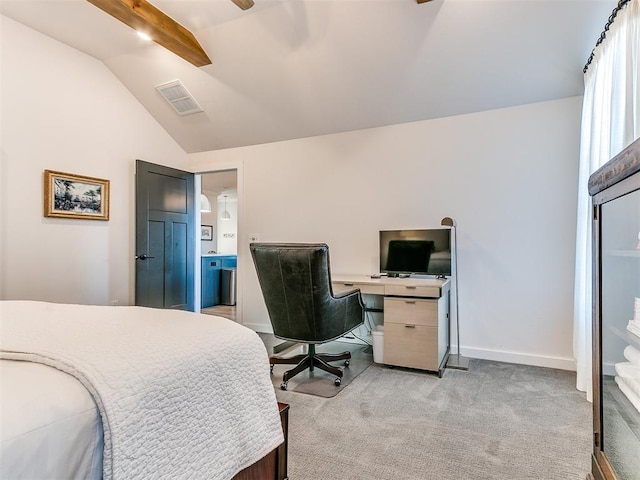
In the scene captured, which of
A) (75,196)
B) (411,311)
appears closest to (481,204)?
(411,311)

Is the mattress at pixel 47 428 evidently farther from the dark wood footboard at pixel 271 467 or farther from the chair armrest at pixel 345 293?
the chair armrest at pixel 345 293

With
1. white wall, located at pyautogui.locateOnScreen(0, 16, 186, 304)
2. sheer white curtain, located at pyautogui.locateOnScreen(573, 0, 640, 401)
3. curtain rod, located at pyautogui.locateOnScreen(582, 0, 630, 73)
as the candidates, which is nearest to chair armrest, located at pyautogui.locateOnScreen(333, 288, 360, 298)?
sheer white curtain, located at pyautogui.locateOnScreen(573, 0, 640, 401)

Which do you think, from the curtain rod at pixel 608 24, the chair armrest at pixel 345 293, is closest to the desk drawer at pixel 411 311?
the chair armrest at pixel 345 293

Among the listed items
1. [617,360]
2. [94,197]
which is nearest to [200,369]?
[617,360]

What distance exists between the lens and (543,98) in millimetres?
3084

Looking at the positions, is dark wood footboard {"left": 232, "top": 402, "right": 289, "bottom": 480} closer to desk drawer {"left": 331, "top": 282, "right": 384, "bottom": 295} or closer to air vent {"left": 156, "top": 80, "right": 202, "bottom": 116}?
desk drawer {"left": 331, "top": 282, "right": 384, "bottom": 295}

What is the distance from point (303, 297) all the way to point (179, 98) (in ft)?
9.48

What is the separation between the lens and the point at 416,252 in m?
3.43

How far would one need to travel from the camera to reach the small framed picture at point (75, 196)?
3.43 meters

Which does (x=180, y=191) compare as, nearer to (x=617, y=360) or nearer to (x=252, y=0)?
(x=252, y=0)

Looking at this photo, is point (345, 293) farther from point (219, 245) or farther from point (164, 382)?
point (219, 245)

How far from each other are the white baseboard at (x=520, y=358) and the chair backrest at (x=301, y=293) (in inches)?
53.4

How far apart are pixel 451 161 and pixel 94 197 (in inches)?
147

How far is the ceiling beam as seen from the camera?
8.88 feet
